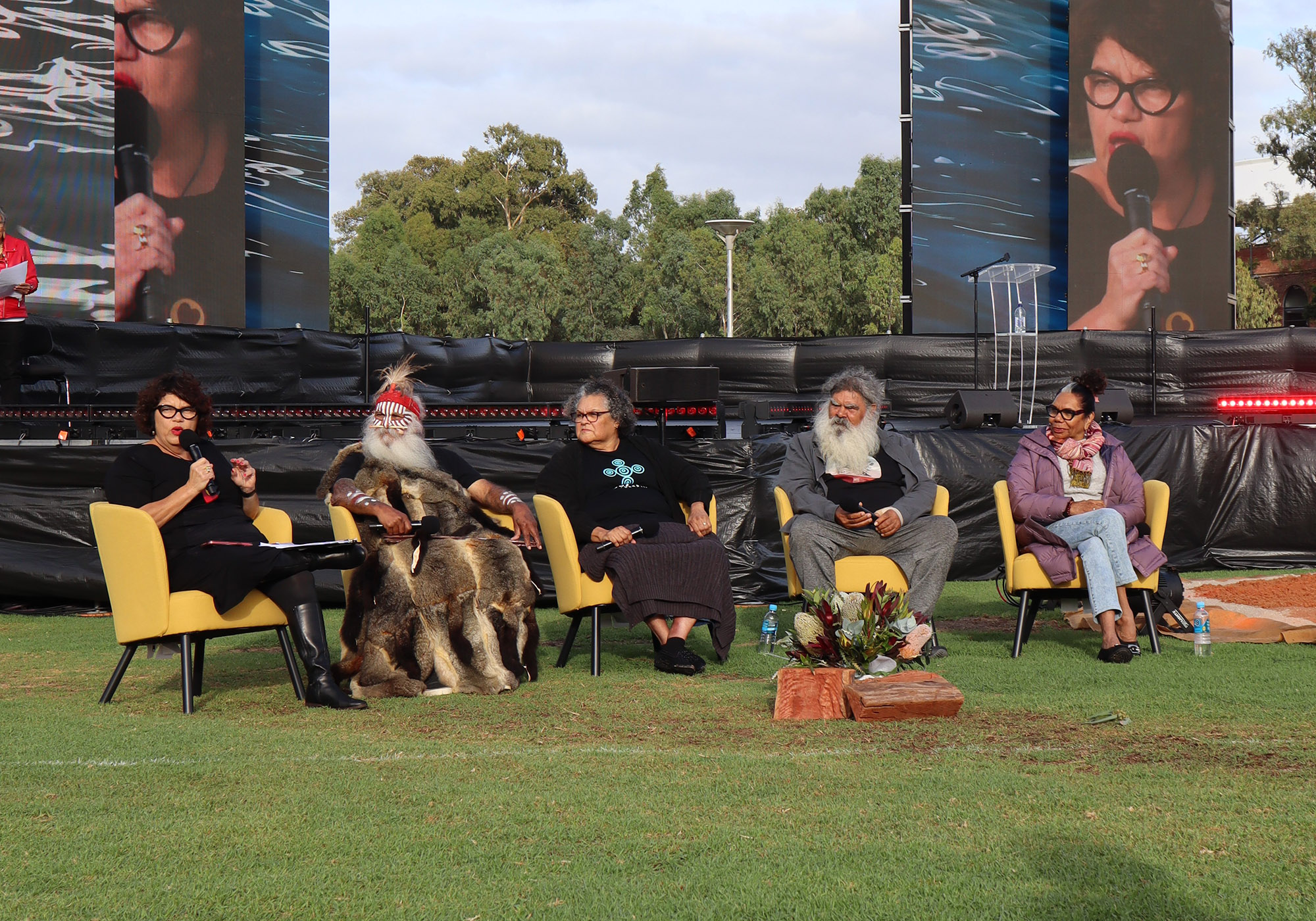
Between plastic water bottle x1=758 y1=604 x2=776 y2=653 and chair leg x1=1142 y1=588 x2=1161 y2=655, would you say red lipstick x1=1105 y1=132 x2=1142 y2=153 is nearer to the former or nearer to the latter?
chair leg x1=1142 y1=588 x2=1161 y2=655

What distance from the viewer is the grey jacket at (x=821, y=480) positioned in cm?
587

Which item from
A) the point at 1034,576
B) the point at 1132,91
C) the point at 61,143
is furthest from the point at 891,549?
the point at 61,143

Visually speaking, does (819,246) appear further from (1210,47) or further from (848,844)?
(848,844)

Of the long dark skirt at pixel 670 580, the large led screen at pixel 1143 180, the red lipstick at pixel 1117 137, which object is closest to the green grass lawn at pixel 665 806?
the long dark skirt at pixel 670 580

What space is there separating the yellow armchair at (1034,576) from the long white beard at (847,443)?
0.64 m

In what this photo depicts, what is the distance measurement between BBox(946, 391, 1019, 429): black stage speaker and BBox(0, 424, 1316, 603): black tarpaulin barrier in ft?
3.76

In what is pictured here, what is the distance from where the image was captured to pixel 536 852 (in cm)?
272

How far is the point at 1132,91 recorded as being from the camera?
1731cm

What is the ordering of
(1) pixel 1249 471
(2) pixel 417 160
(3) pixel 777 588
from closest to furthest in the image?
1. (3) pixel 777 588
2. (1) pixel 1249 471
3. (2) pixel 417 160

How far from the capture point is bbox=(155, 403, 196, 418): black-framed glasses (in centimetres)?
493

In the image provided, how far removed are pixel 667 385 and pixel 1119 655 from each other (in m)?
4.18

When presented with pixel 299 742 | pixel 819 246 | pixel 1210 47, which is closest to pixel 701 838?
pixel 299 742

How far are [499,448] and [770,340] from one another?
5176 millimetres

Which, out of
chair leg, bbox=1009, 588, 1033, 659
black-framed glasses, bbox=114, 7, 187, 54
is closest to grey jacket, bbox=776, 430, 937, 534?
chair leg, bbox=1009, 588, 1033, 659
